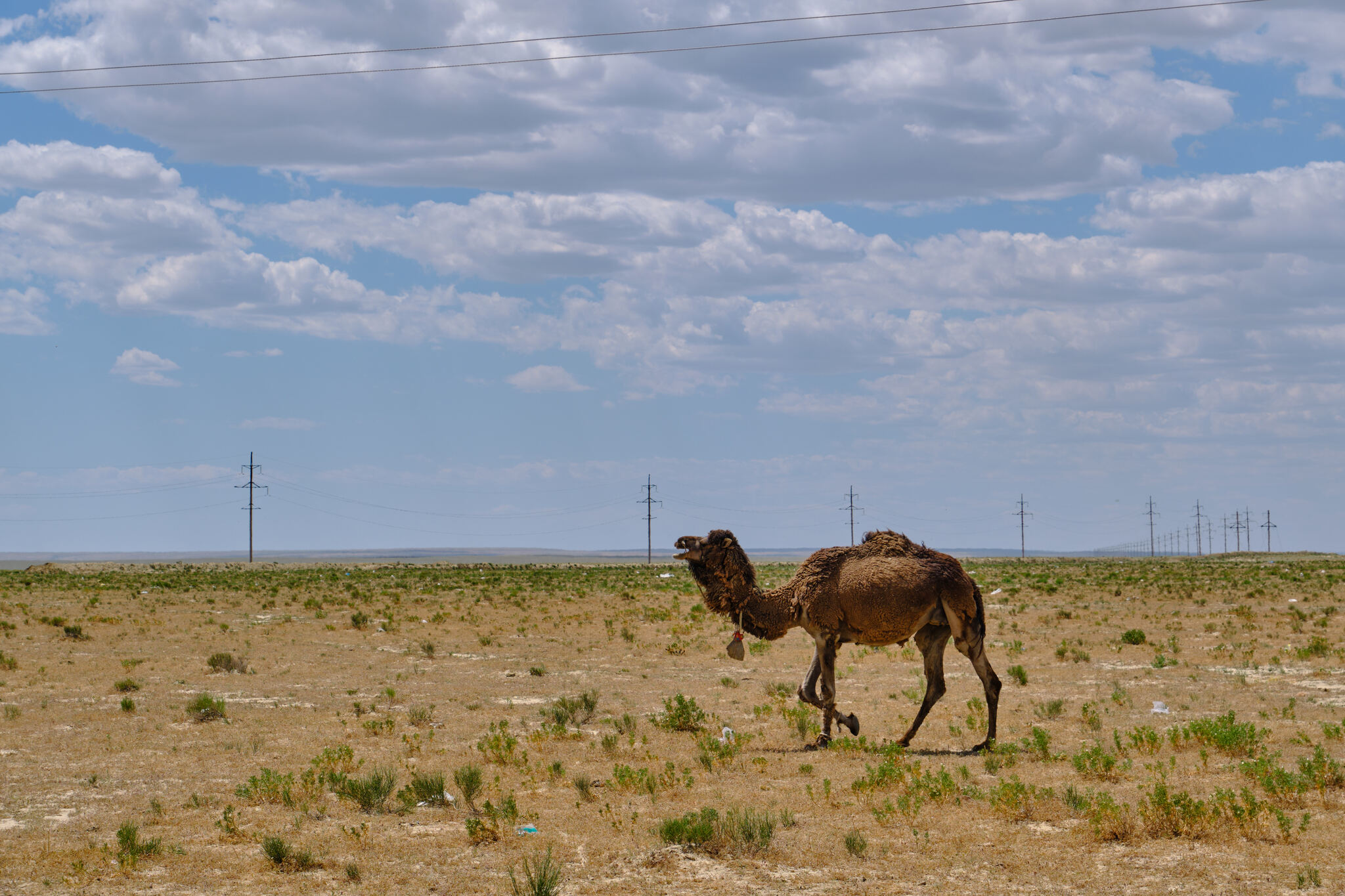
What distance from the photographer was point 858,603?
50.1 feet

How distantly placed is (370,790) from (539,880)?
12.6ft

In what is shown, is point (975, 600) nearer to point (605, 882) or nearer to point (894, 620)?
point (894, 620)

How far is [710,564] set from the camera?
16109mm

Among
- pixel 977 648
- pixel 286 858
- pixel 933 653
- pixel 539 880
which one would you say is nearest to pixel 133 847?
pixel 286 858

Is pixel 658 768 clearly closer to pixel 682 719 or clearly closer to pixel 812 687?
pixel 812 687

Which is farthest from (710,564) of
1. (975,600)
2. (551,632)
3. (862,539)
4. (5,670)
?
(551,632)

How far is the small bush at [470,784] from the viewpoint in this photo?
1227 centimetres

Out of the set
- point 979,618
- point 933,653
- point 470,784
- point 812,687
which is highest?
point 979,618

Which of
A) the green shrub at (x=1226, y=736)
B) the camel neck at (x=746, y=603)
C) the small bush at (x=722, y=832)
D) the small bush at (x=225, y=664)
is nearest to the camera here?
the small bush at (x=722, y=832)

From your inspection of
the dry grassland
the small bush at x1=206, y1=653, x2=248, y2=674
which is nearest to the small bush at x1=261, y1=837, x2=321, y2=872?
the dry grassland

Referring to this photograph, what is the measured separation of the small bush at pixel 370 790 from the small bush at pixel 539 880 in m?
3.11

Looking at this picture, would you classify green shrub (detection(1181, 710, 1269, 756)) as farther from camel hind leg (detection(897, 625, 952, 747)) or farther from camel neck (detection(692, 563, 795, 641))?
camel neck (detection(692, 563, 795, 641))

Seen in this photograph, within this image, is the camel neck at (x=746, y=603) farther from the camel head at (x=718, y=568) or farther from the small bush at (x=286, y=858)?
the small bush at (x=286, y=858)

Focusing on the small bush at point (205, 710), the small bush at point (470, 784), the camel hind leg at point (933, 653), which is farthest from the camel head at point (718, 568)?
the small bush at point (205, 710)
